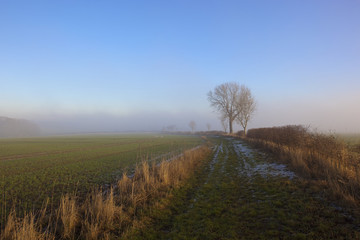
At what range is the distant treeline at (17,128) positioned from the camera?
15225 cm

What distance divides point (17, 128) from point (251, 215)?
220 metres

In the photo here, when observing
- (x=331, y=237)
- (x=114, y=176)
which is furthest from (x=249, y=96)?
(x=331, y=237)

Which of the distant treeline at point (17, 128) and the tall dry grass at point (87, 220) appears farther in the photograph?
the distant treeline at point (17, 128)

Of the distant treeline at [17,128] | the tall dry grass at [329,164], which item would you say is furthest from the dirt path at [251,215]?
the distant treeline at [17,128]

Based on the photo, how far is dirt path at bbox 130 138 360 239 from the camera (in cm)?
447

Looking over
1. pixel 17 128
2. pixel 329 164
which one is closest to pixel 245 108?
pixel 329 164

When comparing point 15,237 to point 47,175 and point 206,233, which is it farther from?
point 47,175

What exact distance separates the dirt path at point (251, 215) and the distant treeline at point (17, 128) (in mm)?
198288

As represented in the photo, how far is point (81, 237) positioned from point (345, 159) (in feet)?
40.9

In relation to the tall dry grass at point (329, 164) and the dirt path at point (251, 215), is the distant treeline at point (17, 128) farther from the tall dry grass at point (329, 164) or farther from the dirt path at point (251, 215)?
the tall dry grass at point (329, 164)

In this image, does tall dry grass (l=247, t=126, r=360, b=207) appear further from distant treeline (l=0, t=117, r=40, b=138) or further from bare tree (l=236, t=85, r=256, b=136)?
distant treeline (l=0, t=117, r=40, b=138)

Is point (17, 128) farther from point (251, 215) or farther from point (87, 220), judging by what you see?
point (251, 215)

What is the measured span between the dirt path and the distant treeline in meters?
198

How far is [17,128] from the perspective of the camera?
159 meters
